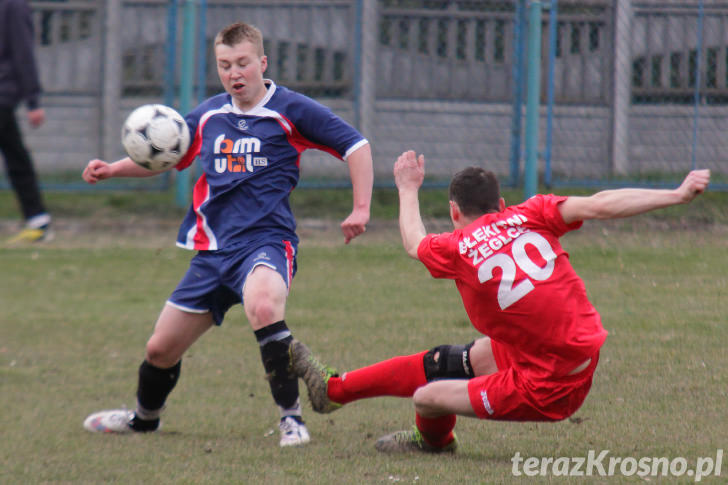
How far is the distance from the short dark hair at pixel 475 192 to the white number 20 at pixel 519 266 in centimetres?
22

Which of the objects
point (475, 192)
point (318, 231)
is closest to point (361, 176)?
point (475, 192)

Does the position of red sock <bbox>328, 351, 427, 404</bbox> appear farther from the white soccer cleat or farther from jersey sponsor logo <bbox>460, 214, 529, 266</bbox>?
the white soccer cleat

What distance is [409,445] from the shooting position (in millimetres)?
3924

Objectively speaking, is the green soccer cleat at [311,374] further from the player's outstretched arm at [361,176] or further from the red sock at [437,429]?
the player's outstretched arm at [361,176]

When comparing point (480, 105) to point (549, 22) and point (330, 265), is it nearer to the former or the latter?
point (549, 22)

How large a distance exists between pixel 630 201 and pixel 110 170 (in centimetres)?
240

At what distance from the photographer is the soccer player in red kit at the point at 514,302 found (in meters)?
3.58

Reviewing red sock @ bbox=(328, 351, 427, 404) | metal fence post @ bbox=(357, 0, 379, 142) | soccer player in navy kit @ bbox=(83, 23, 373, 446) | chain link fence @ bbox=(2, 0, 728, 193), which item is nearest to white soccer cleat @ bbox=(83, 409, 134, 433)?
soccer player in navy kit @ bbox=(83, 23, 373, 446)

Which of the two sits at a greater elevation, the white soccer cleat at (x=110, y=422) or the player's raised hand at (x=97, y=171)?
the player's raised hand at (x=97, y=171)

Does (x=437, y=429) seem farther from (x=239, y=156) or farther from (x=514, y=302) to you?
(x=239, y=156)

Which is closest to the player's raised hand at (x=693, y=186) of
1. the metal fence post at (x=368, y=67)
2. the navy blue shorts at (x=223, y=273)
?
the navy blue shorts at (x=223, y=273)

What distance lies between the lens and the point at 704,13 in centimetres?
920

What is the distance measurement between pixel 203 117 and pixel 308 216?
5.23 meters

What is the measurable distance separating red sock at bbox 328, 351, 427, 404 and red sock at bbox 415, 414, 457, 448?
0.65 feet
